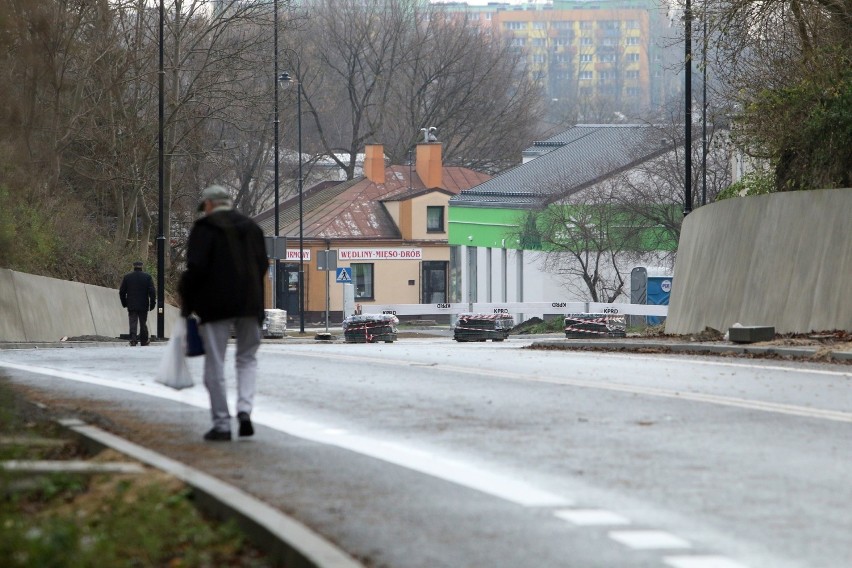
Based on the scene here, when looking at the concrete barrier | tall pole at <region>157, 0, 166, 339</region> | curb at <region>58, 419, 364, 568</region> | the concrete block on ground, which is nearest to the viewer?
curb at <region>58, 419, 364, 568</region>

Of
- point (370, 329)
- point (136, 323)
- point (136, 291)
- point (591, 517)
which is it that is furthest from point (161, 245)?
point (591, 517)

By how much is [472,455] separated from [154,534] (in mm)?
3465

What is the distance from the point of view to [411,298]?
7412 cm

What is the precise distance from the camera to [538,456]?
9.98 m

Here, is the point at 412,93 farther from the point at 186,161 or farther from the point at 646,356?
the point at 646,356

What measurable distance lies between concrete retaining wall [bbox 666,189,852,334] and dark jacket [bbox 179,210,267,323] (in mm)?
11507

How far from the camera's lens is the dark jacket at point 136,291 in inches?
1228

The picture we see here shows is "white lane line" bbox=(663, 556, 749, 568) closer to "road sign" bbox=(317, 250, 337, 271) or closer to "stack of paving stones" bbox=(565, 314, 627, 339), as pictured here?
"stack of paving stones" bbox=(565, 314, 627, 339)

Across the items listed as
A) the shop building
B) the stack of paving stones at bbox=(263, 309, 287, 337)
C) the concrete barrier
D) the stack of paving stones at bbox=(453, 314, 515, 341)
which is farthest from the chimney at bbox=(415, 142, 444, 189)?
the concrete barrier

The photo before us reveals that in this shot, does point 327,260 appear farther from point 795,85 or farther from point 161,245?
point 795,85

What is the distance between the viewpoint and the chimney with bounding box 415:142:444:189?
79562 millimetres

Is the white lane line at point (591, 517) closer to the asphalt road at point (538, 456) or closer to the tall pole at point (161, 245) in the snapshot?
the asphalt road at point (538, 456)

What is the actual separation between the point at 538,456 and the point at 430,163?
229 feet

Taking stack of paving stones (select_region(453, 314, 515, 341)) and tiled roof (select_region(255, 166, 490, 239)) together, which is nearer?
stack of paving stones (select_region(453, 314, 515, 341))
